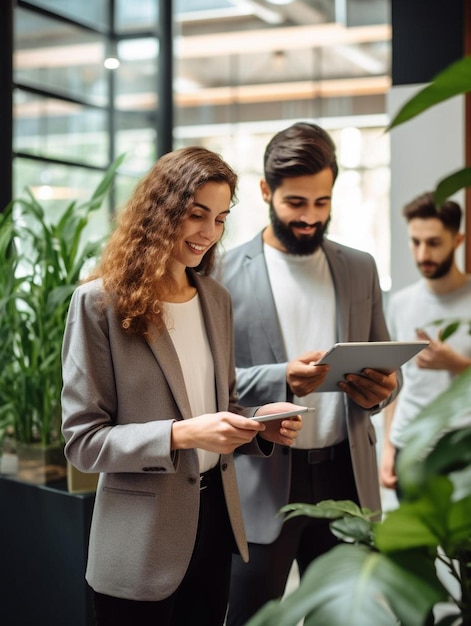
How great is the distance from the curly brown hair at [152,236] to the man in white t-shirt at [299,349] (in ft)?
1.44

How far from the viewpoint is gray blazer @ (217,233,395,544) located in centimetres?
209

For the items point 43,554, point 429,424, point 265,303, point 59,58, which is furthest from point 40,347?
point 59,58

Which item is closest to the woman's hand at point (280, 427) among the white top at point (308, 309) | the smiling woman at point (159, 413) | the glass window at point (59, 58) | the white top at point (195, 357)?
the smiling woman at point (159, 413)

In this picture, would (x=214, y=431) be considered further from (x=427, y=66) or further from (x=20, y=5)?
(x=20, y=5)

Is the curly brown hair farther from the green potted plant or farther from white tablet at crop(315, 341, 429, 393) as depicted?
the green potted plant

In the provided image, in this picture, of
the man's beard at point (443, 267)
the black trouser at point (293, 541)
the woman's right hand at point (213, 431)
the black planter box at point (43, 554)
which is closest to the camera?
the woman's right hand at point (213, 431)

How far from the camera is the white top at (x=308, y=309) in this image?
2.19 m

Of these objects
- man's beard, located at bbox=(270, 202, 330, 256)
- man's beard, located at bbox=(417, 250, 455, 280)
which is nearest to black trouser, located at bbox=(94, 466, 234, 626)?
man's beard, located at bbox=(270, 202, 330, 256)

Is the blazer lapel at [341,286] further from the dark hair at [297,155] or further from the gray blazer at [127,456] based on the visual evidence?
the gray blazer at [127,456]

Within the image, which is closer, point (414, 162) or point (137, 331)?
point (137, 331)

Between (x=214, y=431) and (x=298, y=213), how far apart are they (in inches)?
33.0

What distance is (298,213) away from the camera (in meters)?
2.19

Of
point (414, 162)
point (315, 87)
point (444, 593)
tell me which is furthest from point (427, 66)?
point (315, 87)

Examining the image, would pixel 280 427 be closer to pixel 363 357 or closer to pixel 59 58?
pixel 363 357
